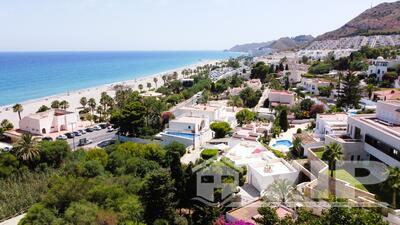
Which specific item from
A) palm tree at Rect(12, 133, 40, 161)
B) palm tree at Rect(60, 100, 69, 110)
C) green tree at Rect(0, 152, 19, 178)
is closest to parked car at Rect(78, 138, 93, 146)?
palm tree at Rect(12, 133, 40, 161)

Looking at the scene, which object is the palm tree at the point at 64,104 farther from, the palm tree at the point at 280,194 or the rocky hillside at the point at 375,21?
the rocky hillside at the point at 375,21

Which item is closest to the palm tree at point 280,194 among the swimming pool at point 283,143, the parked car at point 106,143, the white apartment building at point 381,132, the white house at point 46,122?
the white apartment building at point 381,132

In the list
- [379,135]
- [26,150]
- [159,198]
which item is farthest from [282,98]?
A: [159,198]

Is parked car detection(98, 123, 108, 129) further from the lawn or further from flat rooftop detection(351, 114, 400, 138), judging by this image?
the lawn

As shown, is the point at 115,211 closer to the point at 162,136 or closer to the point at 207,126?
the point at 162,136

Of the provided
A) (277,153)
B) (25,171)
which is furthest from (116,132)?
(277,153)

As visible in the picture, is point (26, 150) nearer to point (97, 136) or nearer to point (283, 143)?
point (97, 136)
